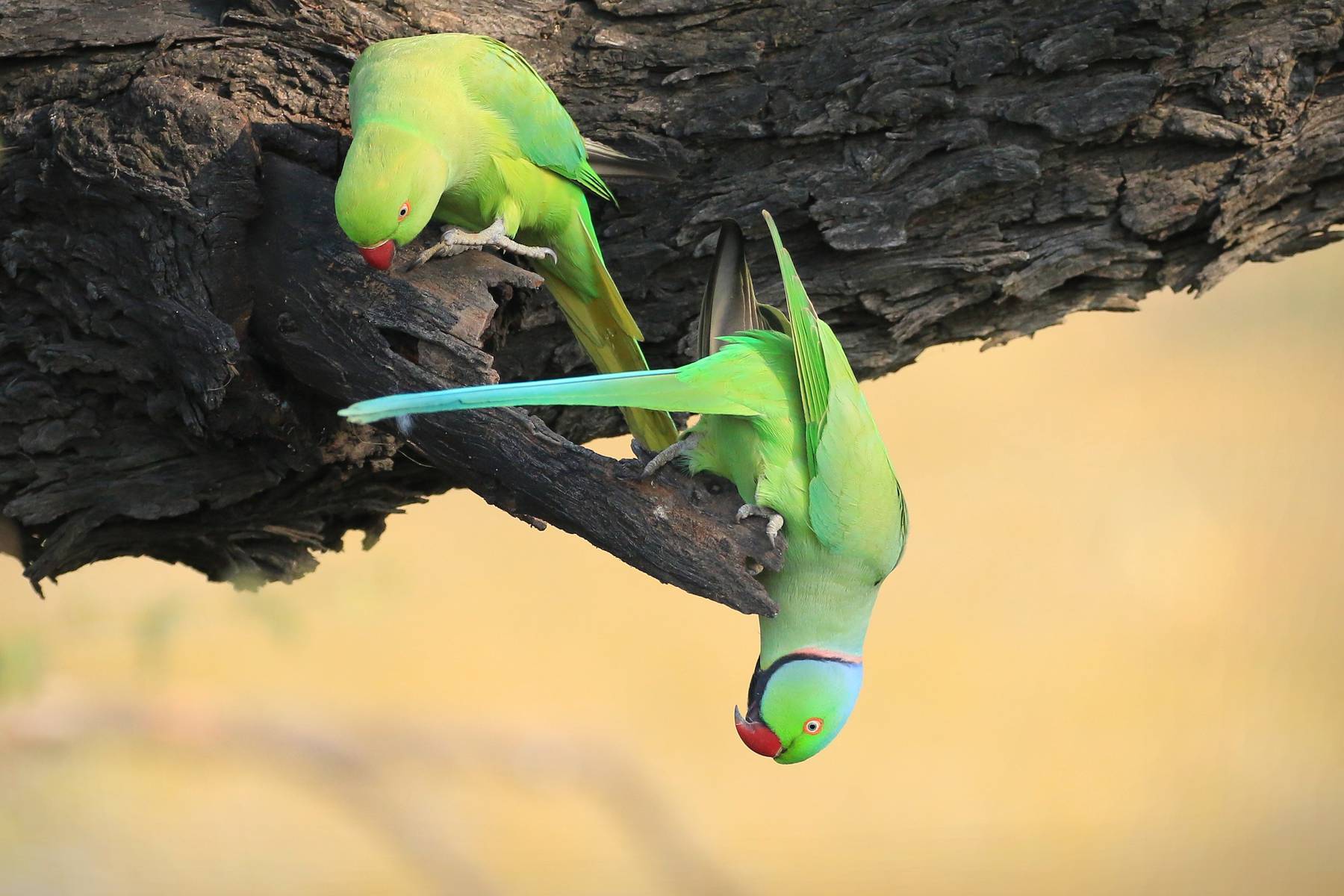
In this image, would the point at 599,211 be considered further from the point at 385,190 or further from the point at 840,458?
the point at 840,458

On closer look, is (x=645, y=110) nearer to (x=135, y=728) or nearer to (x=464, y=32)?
(x=464, y=32)

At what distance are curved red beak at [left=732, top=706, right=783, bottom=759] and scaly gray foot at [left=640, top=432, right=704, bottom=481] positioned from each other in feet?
1.68

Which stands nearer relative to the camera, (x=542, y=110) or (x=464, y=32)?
(x=542, y=110)

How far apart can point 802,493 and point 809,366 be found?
25 centimetres

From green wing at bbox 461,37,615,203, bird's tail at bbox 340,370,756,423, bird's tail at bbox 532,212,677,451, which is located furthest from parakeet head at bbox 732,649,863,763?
green wing at bbox 461,37,615,203

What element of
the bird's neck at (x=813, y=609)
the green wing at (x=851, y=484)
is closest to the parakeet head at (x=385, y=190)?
the green wing at (x=851, y=484)

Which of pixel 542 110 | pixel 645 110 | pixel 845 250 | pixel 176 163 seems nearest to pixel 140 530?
pixel 176 163

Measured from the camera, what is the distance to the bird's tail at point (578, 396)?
5.56ft

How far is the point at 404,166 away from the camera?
6.97 ft

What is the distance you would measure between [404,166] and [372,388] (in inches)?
16.0

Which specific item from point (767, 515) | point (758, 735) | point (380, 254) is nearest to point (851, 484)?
point (767, 515)

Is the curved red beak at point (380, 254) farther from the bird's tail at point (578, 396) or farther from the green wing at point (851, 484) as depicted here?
the green wing at point (851, 484)

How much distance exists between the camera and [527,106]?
8.12 ft

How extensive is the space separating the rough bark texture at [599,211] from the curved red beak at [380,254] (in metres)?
0.07
